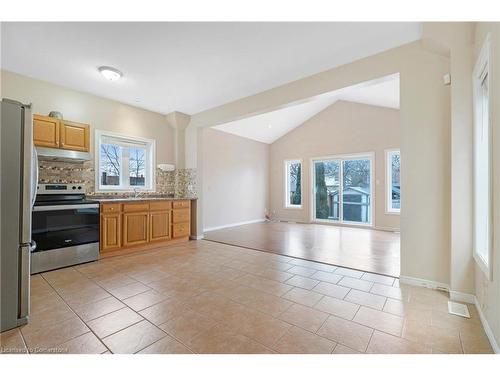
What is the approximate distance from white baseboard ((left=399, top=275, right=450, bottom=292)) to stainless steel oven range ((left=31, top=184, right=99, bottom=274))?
3978 millimetres

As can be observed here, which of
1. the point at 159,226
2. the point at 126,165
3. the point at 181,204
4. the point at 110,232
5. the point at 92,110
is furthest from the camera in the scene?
the point at 181,204

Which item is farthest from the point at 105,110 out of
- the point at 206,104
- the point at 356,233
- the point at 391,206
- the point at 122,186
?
the point at 391,206

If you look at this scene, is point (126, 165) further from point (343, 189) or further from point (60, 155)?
point (343, 189)

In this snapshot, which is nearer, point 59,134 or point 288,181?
point 59,134

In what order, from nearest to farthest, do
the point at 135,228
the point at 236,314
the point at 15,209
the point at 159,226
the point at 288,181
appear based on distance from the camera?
the point at 15,209, the point at 236,314, the point at 135,228, the point at 159,226, the point at 288,181

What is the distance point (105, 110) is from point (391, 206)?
6.56 m

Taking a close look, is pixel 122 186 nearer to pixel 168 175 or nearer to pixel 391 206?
pixel 168 175

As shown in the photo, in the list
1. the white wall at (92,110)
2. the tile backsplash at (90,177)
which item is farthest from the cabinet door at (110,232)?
the white wall at (92,110)

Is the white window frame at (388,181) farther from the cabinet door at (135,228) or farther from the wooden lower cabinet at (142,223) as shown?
the cabinet door at (135,228)

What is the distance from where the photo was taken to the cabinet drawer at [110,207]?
136 inches

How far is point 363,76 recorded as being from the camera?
2801 mm

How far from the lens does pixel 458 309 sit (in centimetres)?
198

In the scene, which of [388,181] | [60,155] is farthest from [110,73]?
[388,181]

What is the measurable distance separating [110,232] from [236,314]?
2.60 metres
